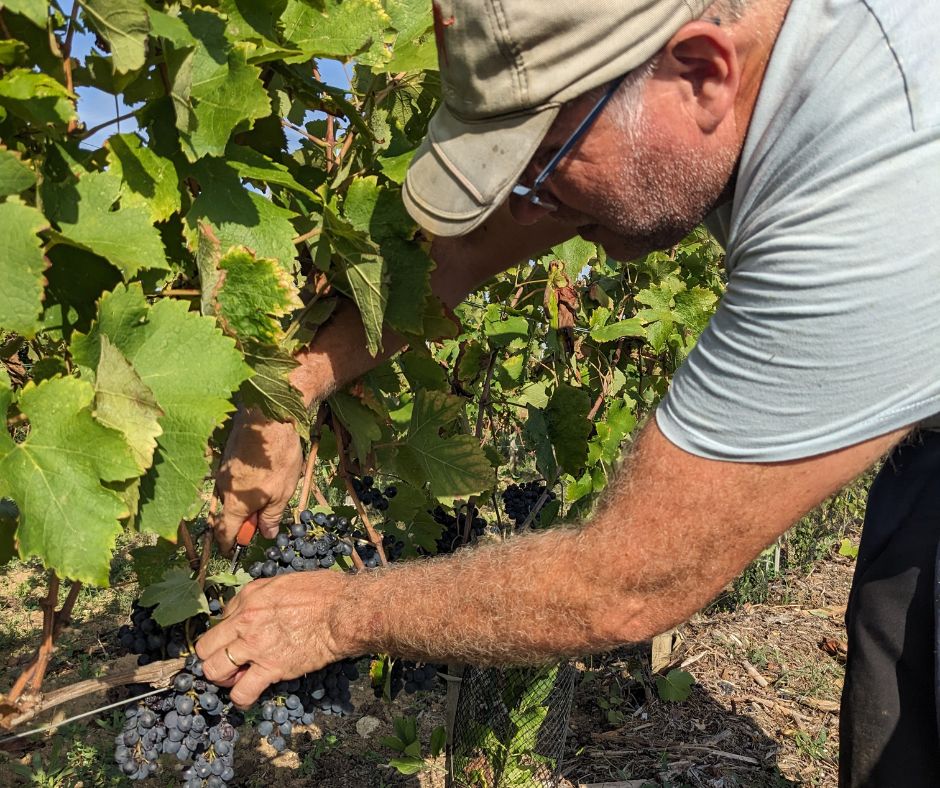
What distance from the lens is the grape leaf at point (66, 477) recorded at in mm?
1297

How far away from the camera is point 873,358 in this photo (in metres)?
1.40

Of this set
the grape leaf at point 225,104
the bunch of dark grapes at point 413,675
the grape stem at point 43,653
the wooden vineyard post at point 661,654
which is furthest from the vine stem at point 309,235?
the wooden vineyard post at point 661,654

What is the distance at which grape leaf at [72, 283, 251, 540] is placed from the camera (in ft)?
4.75

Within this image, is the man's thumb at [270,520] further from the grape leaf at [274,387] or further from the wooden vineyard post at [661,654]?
the wooden vineyard post at [661,654]

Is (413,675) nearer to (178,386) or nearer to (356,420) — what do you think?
(356,420)

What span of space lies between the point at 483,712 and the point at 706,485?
2.50 m

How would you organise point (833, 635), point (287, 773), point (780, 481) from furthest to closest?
point (833, 635) → point (287, 773) → point (780, 481)

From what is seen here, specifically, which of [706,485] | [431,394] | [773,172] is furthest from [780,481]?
[431,394]

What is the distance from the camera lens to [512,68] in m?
1.48

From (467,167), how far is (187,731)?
1327mm

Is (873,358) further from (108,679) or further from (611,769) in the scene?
(611,769)

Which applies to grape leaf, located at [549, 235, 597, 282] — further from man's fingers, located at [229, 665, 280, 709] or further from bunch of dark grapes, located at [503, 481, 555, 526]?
man's fingers, located at [229, 665, 280, 709]

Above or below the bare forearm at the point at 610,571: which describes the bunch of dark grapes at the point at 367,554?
below

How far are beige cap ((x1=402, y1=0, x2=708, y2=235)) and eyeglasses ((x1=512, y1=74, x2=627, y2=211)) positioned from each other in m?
0.05
